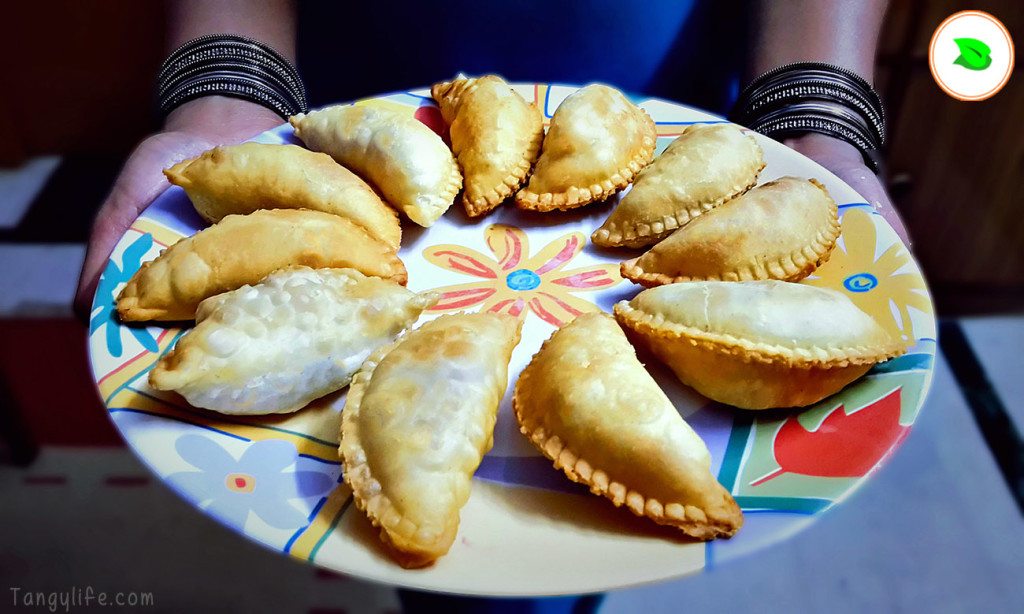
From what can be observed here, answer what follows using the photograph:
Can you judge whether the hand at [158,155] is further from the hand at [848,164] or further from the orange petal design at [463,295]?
the hand at [848,164]

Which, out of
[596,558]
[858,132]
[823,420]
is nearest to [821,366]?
[823,420]

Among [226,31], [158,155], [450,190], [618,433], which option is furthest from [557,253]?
[226,31]

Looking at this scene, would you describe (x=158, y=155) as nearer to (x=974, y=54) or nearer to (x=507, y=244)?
(x=507, y=244)

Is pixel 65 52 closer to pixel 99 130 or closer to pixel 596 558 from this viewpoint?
pixel 99 130

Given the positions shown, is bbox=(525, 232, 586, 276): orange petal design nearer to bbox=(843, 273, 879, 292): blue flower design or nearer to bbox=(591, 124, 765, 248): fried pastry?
bbox=(591, 124, 765, 248): fried pastry

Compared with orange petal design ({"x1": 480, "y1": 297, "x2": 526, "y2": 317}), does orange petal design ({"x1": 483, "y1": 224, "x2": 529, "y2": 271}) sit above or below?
above

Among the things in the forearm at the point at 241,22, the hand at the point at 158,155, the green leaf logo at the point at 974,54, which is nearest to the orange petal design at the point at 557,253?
the hand at the point at 158,155

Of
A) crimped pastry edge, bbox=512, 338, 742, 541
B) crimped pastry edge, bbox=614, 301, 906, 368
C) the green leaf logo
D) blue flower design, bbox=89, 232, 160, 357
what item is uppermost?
the green leaf logo

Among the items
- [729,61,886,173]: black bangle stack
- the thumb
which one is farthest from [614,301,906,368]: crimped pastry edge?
the thumb
